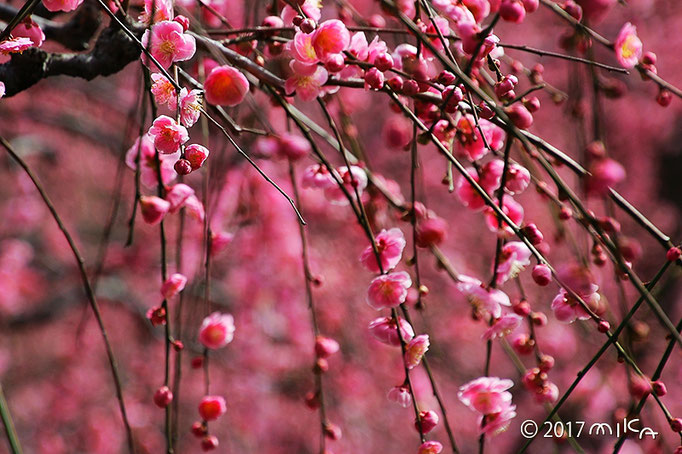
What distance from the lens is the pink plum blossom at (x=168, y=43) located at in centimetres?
69

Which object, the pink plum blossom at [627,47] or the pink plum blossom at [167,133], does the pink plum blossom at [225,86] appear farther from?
the pink plum blossom at [627,47]

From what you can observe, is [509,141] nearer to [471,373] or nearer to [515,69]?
[515,69]

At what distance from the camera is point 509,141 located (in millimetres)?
706

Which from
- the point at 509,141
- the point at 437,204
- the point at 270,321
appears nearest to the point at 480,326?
the point at 437,204

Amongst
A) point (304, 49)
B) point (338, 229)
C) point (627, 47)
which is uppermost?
point (627, 47)

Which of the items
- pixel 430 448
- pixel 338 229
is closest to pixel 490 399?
pixel 430 448

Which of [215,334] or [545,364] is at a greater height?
[545,364]

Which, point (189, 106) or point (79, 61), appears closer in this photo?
point (189, 106)

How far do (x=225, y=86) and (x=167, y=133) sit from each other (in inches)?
4.7

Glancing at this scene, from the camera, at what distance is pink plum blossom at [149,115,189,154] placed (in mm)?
649

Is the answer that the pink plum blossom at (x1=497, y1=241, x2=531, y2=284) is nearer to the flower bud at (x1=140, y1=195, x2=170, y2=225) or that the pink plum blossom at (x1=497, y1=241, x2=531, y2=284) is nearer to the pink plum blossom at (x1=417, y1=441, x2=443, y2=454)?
the pink plum blossom at (x1=417, y1=441, x2=443, y2=454)

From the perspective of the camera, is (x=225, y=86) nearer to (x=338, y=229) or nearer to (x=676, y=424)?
(x=676, y=424)

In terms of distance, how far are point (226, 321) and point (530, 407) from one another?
2.80 meters

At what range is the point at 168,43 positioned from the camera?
2.27ft
